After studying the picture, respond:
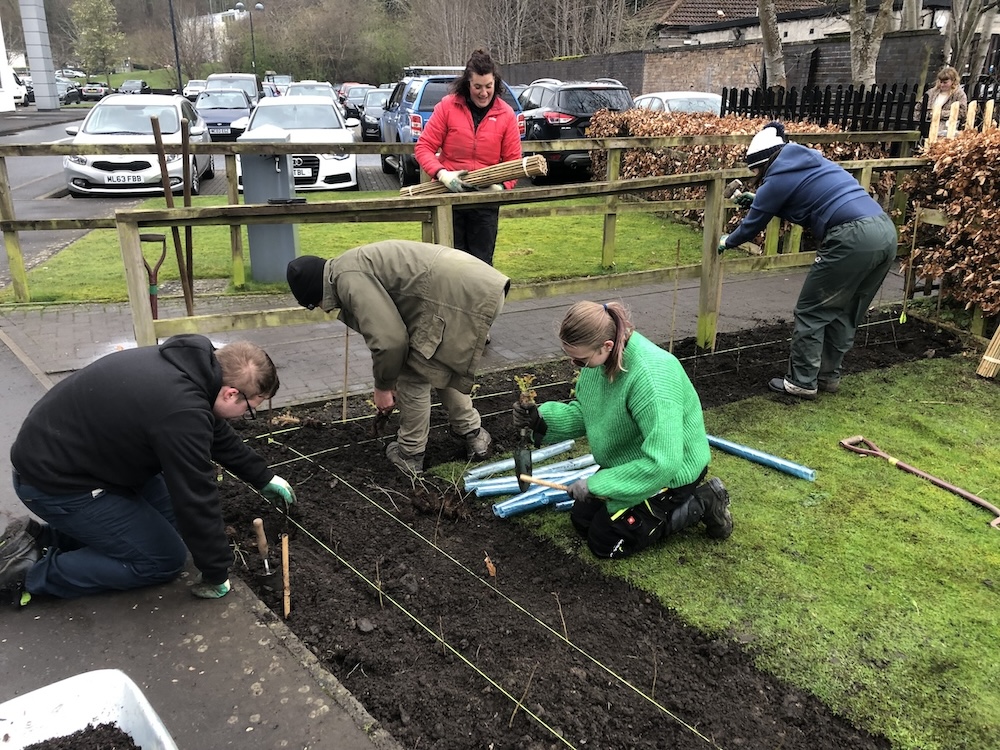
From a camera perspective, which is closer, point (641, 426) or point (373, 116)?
point (641, 426)

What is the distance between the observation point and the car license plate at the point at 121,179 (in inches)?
511

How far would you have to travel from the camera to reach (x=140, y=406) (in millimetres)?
2674

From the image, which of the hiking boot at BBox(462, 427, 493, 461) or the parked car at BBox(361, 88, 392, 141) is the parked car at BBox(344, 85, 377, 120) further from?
the hiking boot at BBox(462, 427, 493, 461)

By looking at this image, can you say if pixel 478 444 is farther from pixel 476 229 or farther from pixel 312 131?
pixel 312 131

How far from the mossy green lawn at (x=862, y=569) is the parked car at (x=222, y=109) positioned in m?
19.3

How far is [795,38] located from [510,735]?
26.3m

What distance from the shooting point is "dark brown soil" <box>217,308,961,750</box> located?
7.97 feet

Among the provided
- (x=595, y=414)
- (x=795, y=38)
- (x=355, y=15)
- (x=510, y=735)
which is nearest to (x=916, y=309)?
(x=595, y=414)

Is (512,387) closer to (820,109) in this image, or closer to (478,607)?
(478,607)

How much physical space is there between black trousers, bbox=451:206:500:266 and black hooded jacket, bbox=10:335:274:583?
3094 mm

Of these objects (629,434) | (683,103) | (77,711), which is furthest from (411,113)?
(77,711)

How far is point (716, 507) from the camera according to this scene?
3342 mm

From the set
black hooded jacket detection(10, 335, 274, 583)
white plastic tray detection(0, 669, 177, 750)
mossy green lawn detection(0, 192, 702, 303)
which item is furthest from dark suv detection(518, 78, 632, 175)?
white plastic tray detection(0, 669, 177, 750)

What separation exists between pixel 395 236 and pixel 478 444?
20.7 feet
